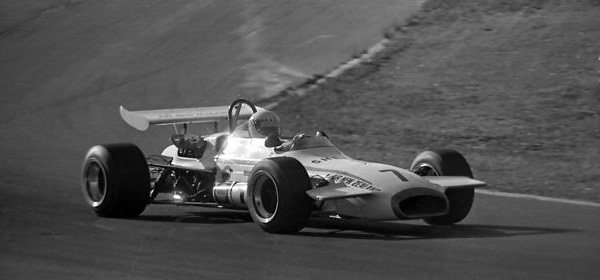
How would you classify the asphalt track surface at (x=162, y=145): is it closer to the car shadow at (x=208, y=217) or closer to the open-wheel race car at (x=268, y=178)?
the car shadow at (x=208, y=217)

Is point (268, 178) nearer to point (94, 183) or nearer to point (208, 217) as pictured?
point (208, 217)

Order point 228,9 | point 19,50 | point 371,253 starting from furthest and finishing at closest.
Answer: point 228,9
point 19,50
point 371,253

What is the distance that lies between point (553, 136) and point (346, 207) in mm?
7476

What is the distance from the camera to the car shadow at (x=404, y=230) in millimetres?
11383

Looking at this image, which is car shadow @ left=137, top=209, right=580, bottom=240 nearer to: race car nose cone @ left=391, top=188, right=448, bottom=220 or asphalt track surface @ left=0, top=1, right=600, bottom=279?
asphalt track surface @ left=0, top=1, right=600, bottom=279

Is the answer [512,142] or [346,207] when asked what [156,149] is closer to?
[512,142]

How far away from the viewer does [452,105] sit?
20.2 meters

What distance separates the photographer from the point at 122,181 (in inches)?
498

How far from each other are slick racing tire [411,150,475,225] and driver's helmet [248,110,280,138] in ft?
5.01

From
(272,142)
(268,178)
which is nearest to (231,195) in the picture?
(272,142)

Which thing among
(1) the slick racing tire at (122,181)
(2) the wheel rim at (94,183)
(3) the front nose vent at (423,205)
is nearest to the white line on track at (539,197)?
(3) the front nose vent at (423,205)

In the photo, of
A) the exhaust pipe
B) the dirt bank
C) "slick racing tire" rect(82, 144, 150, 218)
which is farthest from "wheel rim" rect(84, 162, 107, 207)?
the dirt bank

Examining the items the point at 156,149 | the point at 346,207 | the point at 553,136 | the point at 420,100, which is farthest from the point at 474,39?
the point at 346,207

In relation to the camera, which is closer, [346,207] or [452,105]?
[346,207]
